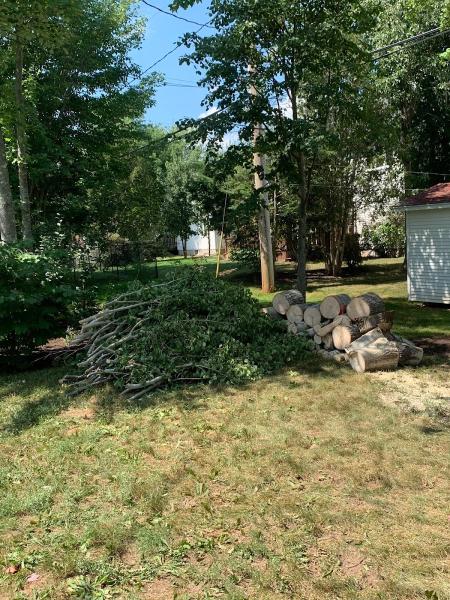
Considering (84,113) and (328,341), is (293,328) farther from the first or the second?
(84,113)

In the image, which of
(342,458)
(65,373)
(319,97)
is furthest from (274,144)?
(342,458)

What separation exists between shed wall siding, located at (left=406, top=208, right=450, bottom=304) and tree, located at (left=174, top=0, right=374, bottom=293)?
13.9ft

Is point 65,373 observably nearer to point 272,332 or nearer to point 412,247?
point 272,332

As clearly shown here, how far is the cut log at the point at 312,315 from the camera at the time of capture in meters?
7.43

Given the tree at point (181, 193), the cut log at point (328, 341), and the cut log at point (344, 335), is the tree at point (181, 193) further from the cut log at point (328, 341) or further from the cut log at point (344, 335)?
the cut log at point (344, 335)

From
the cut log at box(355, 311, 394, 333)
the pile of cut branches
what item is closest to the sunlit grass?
the pile of cut branches

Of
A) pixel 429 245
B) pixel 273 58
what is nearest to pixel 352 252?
pixel 429 245

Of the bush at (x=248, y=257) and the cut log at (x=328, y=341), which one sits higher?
the bush at (x=248, y=257)

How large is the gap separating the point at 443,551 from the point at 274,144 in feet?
23.9

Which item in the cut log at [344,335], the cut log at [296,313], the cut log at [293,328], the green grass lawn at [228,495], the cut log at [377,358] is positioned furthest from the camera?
the cut log at [296,313]

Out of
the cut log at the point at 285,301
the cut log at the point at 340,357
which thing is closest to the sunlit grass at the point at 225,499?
the cut log at the point at 340,357

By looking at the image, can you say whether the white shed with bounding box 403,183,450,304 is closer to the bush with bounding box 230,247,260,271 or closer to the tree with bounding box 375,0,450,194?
the tree with bounding box 375,0,450,194

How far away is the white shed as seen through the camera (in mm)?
11688

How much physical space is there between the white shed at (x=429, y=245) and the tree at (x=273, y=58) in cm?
397
